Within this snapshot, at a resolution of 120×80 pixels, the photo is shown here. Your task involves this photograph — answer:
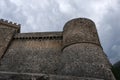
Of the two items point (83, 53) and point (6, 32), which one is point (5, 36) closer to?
point (6, 32)

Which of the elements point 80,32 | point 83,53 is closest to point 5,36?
point 80,32

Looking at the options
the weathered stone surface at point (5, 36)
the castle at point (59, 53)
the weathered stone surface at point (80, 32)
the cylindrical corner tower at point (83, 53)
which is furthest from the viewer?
the weathered stone surface at point (5, 36)

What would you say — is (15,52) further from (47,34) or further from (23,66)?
(47,34)

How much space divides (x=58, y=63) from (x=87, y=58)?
10.6 feet

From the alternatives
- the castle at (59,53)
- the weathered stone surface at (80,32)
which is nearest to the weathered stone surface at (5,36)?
the castle at (59,53)

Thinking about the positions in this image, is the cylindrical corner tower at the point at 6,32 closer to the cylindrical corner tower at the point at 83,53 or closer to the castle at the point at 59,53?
the castle at the point at 59,53

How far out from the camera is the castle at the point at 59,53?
47.2 ft

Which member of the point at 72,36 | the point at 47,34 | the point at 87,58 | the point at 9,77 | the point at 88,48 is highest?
the point at 47,34

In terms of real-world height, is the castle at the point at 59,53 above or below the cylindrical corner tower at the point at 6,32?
below

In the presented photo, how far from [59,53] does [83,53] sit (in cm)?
339

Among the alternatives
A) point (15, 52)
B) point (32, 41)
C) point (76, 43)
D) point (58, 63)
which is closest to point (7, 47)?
point (15, 52)

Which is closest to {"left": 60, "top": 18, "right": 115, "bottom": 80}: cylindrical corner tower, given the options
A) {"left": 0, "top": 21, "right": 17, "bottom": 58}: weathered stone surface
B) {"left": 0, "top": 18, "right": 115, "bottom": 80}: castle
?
{"left": 0, "top": 18, "right": 115, "bottom": 80}: castle

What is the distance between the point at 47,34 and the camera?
68.7 ft

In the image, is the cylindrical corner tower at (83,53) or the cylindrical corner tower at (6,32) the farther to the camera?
the cylindrical corner tower at (6,32)
